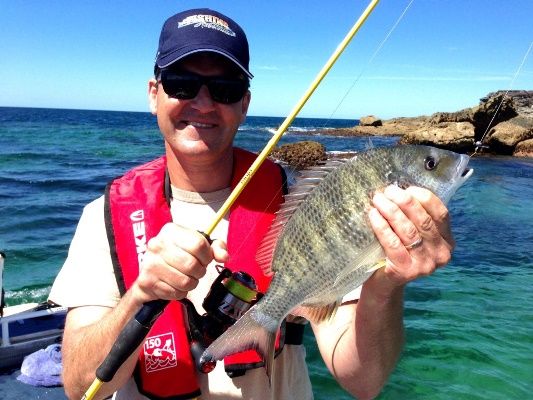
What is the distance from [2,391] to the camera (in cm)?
544

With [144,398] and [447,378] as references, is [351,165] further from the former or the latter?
[447,378]

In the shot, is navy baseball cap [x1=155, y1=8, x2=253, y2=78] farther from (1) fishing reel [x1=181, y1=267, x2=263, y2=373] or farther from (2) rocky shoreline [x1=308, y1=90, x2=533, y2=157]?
(2) rocky shoreline [x1=308, y1=90, x2=533, y2=157]

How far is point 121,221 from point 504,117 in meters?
40.5

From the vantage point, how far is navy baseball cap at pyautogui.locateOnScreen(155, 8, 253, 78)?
2758 millimetres

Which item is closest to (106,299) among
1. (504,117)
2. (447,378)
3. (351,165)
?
(351,165)

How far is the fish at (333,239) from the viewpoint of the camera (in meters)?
2.22

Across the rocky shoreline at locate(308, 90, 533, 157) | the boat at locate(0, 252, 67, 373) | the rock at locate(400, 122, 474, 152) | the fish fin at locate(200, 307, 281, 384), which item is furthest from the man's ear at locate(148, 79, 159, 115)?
the rocky shoreline at locate(308, 90, 533, 157)

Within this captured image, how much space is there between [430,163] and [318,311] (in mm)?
888

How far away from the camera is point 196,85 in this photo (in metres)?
2.83

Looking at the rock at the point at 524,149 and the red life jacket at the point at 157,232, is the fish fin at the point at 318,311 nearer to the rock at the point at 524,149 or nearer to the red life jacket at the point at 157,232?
the red life jacket at the point at 157,232

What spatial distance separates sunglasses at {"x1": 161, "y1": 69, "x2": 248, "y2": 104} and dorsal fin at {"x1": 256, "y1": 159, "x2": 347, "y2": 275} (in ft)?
2.25

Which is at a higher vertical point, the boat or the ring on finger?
the ring on finger

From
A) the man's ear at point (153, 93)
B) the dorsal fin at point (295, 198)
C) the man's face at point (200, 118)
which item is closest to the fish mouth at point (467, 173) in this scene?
the dorsal fin at point (295, 198)

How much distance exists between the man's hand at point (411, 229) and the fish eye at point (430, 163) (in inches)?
8.7
